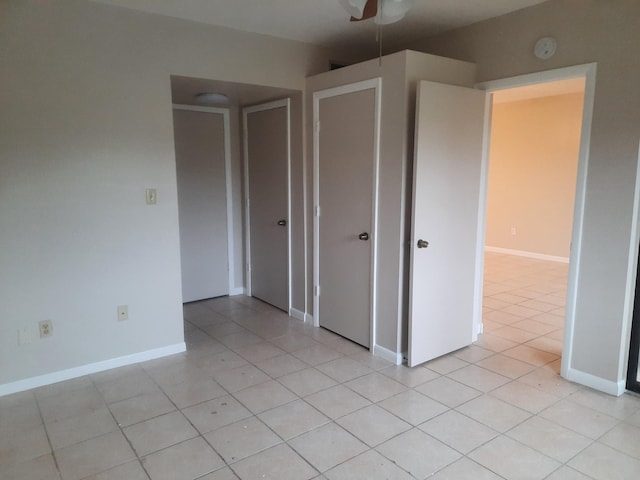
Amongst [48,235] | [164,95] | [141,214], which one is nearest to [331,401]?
[141,214]

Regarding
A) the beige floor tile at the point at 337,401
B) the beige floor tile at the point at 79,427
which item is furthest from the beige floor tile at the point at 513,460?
the beige floor tile at the point at 79,427

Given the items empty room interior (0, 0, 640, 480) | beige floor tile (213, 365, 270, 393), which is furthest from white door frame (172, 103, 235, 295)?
beige floor tile (213, 365, 270, 393)

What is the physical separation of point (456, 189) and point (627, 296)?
1.25 metres

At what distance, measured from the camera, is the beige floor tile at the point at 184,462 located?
6.77 feet

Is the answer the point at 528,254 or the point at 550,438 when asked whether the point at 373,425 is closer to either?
the point at 550,438

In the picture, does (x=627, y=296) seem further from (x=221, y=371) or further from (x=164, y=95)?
(x=164, y=95)

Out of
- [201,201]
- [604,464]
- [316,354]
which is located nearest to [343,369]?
[316,354]

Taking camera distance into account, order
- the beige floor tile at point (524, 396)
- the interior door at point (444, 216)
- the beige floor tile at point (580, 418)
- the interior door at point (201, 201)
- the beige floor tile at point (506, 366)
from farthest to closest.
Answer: the interior door at point (201, 201) < the beige floor tile at point (506, 366) < the interior door at point (444, 216) < the beige floor tile at point (524, 396) < the beige floor tile at point (580, 418)

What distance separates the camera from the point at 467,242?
3.37m

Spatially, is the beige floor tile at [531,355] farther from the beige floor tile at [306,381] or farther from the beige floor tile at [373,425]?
the beige floor tile at [306,381]

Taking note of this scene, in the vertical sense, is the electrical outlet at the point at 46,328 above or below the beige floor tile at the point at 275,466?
above

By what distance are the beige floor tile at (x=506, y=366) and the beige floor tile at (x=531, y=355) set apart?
6 cm

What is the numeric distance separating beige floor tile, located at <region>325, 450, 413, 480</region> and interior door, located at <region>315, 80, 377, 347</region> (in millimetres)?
1361

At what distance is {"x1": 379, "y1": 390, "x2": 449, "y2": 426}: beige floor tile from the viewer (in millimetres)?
2537
